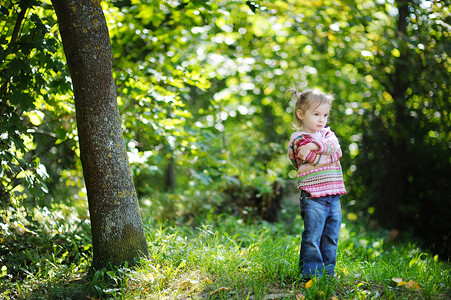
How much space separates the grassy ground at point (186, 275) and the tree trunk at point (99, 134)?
24 cm

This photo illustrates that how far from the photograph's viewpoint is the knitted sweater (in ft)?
9.53

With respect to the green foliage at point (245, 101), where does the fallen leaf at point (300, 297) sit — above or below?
below

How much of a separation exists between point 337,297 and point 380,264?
1182mm

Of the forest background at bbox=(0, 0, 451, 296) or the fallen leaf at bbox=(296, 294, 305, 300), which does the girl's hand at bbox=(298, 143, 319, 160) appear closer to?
the fallen leaf at bbox=(296, 294, 305, 300)

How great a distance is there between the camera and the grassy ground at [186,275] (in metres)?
2.76

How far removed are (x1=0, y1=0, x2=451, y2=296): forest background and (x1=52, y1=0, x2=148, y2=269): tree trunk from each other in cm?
36

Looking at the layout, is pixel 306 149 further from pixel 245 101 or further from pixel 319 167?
pixel 245 101

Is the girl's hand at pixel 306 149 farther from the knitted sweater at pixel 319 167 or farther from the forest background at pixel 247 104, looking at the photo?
the forest background at pixel 247 104

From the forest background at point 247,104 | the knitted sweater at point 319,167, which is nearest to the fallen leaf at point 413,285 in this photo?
the knitted sweater at point 319,167

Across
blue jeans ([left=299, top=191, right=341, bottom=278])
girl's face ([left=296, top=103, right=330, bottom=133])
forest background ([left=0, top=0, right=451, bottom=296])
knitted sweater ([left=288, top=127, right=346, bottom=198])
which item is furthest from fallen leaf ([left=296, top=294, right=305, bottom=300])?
forest background ([left=0, top=0, right=451, bottom=296])

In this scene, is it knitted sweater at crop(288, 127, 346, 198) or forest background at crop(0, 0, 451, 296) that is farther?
forest background at crop(0, 0, 451, 296)

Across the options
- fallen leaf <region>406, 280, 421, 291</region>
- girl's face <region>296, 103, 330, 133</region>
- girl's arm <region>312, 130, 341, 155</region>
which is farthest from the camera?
girl's face <region>296, 103, 330, 133</region>

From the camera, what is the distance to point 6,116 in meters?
3.29

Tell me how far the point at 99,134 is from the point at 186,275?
1.27 metres
